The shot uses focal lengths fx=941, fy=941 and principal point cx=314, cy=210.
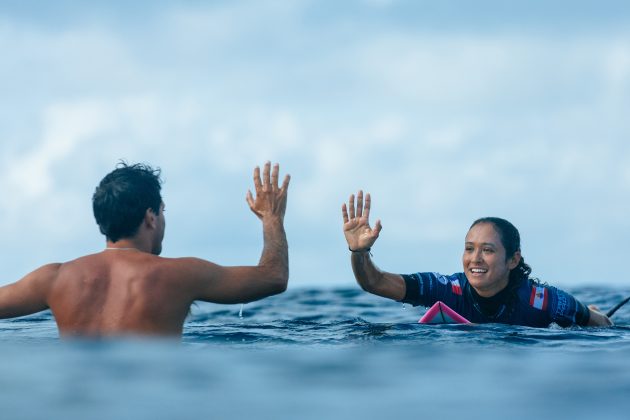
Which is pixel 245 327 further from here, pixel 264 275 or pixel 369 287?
pixel 264 275

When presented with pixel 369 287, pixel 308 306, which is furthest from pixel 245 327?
pixel 308 306

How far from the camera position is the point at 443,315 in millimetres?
10633

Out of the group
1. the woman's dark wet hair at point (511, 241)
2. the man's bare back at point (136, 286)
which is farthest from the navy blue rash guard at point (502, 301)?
the man's bare back at point (136, 286)

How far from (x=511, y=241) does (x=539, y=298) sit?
822mm

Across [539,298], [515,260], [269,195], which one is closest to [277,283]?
[269,195]

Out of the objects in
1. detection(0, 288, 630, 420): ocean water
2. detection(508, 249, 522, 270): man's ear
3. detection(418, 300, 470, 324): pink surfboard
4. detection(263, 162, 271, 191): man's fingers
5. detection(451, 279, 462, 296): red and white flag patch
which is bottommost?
detection(0, 288, 630, 420): ocean water

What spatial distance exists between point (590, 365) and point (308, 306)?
47.5 feet

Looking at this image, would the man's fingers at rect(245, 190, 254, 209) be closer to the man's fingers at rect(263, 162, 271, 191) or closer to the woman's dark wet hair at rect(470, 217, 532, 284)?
the man's fingers at rect(263, 162, 271, 191)

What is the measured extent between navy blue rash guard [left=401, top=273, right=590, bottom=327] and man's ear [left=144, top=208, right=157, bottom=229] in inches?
171

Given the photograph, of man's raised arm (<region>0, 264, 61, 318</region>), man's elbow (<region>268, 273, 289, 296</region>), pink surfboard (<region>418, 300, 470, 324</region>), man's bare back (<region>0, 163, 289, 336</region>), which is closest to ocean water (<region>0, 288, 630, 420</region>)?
man's bare back (<region>0, 163, 289, 336</region>)

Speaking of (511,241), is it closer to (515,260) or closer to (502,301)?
(515,260)

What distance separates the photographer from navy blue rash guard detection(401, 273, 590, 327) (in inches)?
421

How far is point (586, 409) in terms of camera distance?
594 cm

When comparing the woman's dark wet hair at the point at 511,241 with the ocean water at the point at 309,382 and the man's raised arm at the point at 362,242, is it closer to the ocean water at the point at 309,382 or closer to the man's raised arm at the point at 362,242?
the man's raised arm at the point at 362,242
